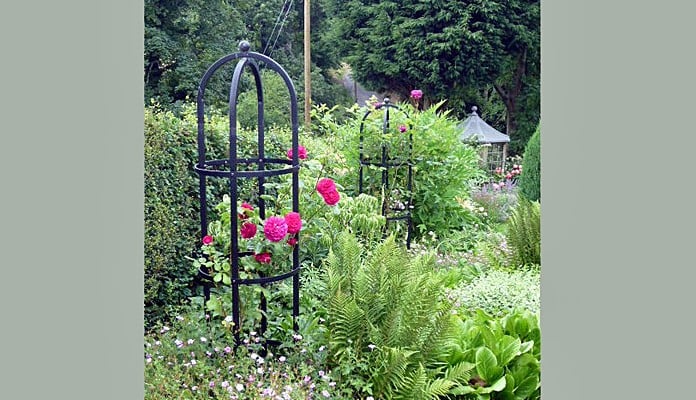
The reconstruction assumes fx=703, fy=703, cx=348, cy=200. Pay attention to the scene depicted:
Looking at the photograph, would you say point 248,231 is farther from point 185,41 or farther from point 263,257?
point 185,41

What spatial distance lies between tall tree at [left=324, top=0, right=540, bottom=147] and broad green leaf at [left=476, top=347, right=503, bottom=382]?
12.7 meters

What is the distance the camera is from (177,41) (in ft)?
50.4

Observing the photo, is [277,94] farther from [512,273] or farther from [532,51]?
[512,273]

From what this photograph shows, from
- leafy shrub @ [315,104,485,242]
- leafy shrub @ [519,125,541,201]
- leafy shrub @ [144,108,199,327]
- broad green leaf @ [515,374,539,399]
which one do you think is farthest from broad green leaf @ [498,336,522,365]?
leafy shrub @ [519,125,541,201]

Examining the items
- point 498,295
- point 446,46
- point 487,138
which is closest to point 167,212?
point 498,295

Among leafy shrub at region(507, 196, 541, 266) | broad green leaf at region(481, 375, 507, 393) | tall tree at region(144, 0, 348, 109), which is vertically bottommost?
broad green leaf at region(481, 375, 507, 393)

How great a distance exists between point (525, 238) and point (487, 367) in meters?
2.31

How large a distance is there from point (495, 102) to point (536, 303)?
14542 mm

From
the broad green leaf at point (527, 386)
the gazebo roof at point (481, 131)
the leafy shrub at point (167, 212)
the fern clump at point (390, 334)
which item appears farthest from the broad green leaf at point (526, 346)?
the gazebo roof at point (481, 131)

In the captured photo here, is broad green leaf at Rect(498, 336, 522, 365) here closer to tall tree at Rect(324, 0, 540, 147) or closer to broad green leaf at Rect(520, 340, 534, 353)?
broad green leaf at Rect(520, 340, 534, 353)

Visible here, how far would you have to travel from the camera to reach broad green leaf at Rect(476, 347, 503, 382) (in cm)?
A: 338

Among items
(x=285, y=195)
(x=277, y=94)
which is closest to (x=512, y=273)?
A: (x=285, y=195)

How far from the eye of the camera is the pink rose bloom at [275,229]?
124 inches

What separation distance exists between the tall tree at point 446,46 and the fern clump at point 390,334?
12.7 m
